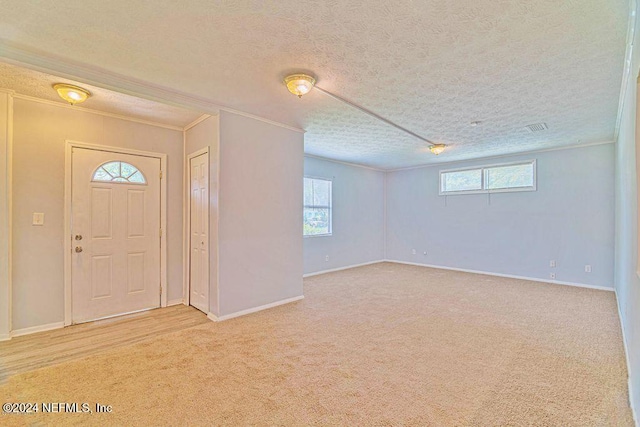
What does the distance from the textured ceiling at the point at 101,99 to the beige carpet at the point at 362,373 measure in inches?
99.3

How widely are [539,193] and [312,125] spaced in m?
4.64

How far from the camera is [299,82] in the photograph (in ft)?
8.63

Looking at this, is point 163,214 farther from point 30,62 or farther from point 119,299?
point 30,62

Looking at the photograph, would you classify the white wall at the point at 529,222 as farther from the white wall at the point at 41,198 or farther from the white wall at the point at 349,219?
the white wall at the point at 41,198

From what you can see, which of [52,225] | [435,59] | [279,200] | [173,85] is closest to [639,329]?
[435,59]

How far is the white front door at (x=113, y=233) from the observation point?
134 inches

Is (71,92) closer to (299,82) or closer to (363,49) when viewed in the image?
(299,82)

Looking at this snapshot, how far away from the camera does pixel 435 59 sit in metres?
2.39

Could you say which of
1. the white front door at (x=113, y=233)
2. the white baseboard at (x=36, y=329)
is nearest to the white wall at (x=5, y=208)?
the white baseboard at (x=36, y=329)

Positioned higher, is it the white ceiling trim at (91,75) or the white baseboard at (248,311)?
the white ceiling trim at (91,75)

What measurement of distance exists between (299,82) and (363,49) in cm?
65

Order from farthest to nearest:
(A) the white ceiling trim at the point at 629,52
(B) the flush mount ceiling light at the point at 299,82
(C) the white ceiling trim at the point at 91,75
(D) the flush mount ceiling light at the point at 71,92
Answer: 1. (D) the flush mount ceiling light at the point at 71,92
2. (B) the flush mount ceiling light at the point at 299,82
3. (C) the white ceiling trim at the point at 91,75
4. (A) the white ceiling trim at the point at 629,52

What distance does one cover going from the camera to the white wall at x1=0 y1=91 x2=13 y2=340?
2.88 meters

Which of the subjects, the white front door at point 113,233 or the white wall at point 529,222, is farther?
the white wall at point 529,222
